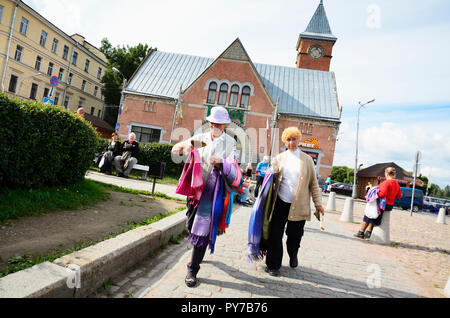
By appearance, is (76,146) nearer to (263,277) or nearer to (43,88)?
(263,277)

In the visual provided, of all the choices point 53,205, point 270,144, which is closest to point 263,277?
point 53,205

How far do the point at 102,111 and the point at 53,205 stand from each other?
51.8 m

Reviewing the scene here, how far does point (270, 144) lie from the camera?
27.3 meters

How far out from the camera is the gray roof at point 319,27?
39.0 metres

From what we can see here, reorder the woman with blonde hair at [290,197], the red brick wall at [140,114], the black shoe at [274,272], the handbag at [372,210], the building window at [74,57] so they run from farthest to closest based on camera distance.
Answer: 1. the building window at [74,57]
2. the red brick wall at [140,114]
3. the handbag at [372,210]
4. the woman with blonde hair at [290,197]
5. the black shoe at [274,272]

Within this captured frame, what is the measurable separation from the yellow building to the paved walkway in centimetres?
2568

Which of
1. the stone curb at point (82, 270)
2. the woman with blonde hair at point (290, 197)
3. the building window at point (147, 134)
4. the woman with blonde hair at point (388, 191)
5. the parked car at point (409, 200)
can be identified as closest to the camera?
the stone curb at point (82, 270)

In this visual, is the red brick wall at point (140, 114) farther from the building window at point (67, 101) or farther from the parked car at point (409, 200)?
the parked car at point (409, 200)

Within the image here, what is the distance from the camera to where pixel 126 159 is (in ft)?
41.4

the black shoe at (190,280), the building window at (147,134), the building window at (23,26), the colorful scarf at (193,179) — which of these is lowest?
the black shoe at (190,280)

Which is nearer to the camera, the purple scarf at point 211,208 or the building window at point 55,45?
the purple scarf at point 211,208

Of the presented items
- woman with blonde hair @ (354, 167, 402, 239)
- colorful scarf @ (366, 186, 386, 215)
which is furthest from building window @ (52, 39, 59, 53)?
woman with blonde hair @ (354, 167, 402, 239)

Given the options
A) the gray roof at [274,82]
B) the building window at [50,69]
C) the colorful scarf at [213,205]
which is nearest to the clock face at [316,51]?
the gray roof at [274,82]

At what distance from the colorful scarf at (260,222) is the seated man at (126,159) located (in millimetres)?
9837
